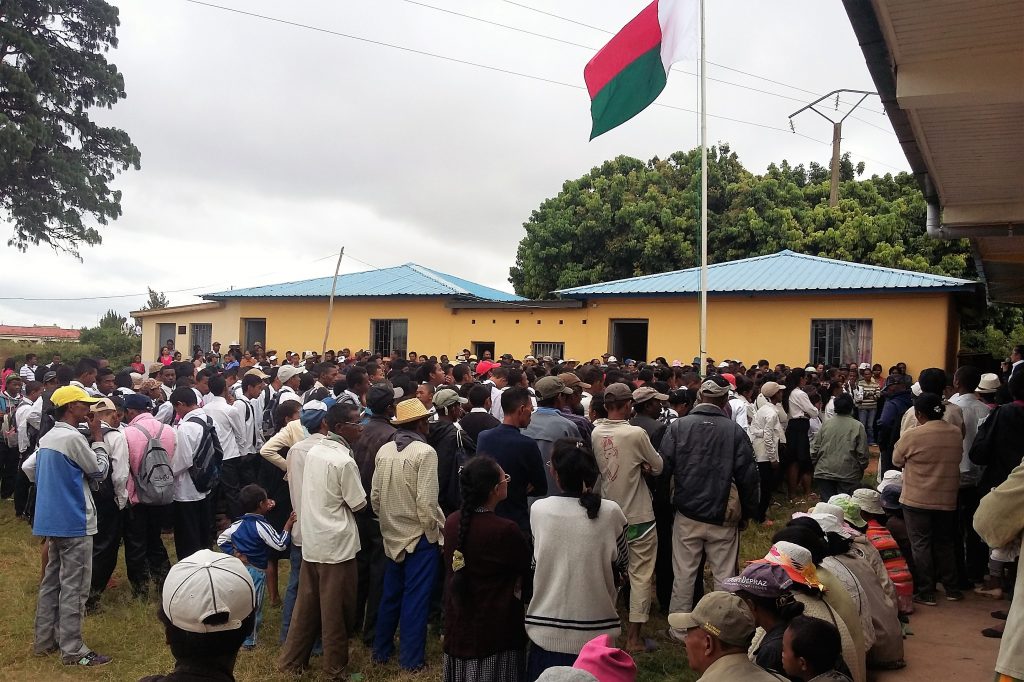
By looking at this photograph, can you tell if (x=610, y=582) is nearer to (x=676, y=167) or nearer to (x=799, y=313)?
(x=799, y=313)

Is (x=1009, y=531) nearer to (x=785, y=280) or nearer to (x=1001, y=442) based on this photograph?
(x=1001, y=442)

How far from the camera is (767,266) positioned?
19703mm

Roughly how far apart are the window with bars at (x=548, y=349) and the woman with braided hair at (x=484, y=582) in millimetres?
16688

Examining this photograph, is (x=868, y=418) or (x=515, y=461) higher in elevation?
(x=515, y=461)

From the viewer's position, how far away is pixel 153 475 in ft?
20.7

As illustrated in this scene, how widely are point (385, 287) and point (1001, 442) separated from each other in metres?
19.8

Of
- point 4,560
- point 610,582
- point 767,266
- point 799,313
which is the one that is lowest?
Result: point 4,560

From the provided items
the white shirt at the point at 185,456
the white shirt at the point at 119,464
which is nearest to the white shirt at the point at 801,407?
the white shirt at the point at 185,456

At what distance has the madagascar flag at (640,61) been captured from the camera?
11008 millimetres

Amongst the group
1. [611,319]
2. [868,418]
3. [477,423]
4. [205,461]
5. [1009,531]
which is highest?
[611,319]

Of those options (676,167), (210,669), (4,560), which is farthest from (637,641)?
(676,167)

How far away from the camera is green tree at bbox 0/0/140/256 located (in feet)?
84.8

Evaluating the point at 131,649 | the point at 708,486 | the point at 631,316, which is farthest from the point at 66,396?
the point at 631,316

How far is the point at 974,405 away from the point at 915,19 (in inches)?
177
